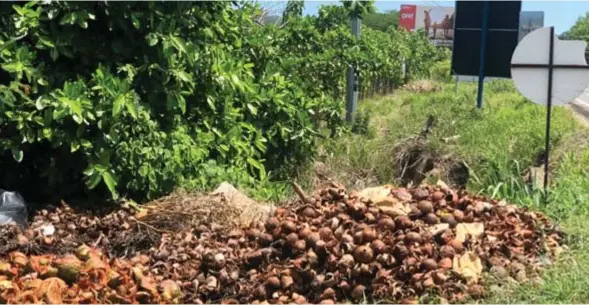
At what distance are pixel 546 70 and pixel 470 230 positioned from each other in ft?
8.63

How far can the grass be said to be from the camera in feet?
11.4

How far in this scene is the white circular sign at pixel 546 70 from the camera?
19.2 feet

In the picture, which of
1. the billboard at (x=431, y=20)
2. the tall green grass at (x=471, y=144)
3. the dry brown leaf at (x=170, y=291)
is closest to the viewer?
the dry brown leaf at (x=170, y=291)

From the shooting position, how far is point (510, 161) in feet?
24.0

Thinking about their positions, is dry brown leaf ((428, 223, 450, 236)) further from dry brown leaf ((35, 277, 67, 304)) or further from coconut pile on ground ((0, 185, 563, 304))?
dry brown leaf ((35, 277, 67, 304))

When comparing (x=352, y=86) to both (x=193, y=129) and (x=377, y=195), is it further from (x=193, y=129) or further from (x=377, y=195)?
(x=377, y=195)

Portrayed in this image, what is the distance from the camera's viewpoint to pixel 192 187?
526 centimetres

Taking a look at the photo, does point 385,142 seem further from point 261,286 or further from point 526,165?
point 261,286

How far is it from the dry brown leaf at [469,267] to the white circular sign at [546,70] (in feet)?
9.22

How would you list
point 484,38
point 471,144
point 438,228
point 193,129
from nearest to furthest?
1. point 438,228
2. point 193,129
3. point 471,144
4. point 484,38

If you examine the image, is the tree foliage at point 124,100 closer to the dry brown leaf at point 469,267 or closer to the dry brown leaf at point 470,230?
the dry brown leaf at point 470,230

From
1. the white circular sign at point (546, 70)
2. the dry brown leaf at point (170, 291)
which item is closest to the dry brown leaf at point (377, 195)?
the dry brown leaf at point (170, 291)

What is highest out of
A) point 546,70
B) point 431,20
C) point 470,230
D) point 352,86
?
point 431,20

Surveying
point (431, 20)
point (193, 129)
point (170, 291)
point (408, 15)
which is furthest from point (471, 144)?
point (408, 15)
